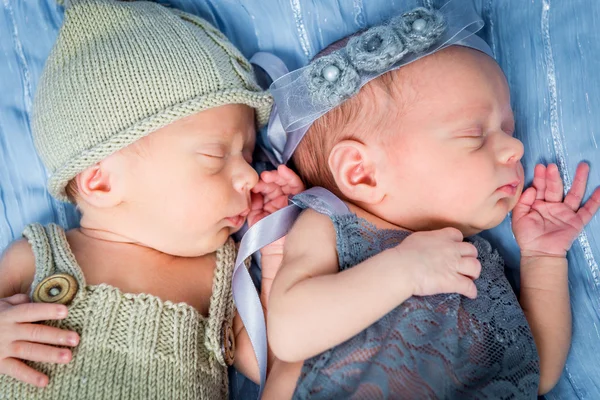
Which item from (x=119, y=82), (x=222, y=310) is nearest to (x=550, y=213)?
(x=222, y=310)

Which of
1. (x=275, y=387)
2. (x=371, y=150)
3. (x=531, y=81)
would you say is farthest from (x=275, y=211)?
(x=531, y=81)

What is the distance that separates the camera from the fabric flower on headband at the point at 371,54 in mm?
1670

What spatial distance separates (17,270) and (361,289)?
0.99m

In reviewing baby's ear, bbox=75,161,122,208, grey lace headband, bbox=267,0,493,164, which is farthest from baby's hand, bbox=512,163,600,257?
baby's ear, bbox=75,161,122,208

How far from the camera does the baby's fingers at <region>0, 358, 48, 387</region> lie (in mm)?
1560

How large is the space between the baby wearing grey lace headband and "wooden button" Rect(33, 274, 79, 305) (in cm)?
53

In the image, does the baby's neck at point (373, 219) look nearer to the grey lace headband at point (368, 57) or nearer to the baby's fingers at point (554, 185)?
the grey lace headband at point (368, 57)

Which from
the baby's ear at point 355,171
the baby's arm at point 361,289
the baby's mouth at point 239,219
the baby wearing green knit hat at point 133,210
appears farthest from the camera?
the baby's mouth at point 239,219

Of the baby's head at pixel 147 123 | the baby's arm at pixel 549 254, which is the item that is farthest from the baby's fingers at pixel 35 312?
the baby's arm at pixel 549 254

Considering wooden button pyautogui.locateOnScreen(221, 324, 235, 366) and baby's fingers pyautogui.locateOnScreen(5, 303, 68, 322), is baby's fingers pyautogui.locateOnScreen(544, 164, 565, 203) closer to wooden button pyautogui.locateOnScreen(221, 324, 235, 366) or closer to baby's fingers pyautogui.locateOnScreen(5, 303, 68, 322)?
wooden button pyautogui.locateOnScreen(221, 324, 235, 366)

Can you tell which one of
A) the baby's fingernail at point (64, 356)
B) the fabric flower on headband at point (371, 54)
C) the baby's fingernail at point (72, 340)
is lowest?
the baby's fingernail at point (64, 356)

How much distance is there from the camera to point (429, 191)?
5.55 feet

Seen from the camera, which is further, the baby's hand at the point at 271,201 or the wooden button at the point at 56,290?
the baby's hand at the point at 271,201

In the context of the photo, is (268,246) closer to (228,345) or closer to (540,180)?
(228,345)
